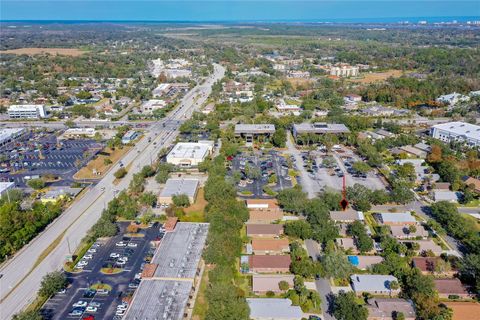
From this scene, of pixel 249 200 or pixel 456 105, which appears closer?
pixel 249 200

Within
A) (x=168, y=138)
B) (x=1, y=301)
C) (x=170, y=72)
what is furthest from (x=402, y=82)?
(x=1, y=301)

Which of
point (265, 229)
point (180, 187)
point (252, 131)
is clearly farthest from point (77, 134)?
point (265, 229)

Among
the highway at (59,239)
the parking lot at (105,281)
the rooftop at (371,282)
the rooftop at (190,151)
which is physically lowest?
the highway at (59,239)

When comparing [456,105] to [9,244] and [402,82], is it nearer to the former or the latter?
[402,82]

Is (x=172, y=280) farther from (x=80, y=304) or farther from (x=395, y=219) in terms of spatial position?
(x=395, y=219)

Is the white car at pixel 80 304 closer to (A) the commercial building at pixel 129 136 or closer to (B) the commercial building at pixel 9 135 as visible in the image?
(A) the commercial building at pixel 129 136

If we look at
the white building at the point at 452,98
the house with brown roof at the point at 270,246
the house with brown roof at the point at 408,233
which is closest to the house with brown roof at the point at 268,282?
the house with brown roof at the point at 270,246
